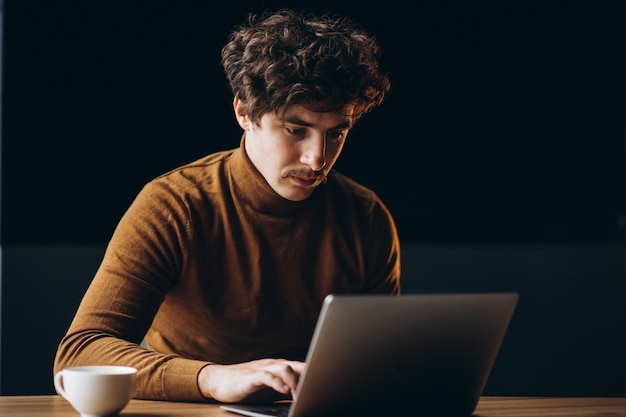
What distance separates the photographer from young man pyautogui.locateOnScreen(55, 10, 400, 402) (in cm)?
160

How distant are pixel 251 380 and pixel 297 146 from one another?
605 millimetres

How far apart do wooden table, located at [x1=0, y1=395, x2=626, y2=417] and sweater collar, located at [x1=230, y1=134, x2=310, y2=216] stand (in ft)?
1.97

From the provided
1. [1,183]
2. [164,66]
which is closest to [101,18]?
[164,66]

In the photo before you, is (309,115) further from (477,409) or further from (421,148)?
(421,148)

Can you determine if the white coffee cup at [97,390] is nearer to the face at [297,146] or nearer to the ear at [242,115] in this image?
the face at [297,146]

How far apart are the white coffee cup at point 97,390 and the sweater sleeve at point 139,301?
18 cm

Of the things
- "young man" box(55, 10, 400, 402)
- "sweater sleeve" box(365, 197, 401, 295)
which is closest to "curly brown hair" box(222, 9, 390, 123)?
"young man" box(55, 10, 400, 402)

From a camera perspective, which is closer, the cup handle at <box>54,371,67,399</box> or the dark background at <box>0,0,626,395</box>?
the cup handle at <box>54,371,67,399</box>

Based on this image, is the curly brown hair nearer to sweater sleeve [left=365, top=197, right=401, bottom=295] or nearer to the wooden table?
sweater sleeve [left=365, top=197, right=401, bottom=295]

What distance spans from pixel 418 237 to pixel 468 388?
1.44 meters

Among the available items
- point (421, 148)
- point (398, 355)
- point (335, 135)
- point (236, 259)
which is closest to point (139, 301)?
point (236, 259)

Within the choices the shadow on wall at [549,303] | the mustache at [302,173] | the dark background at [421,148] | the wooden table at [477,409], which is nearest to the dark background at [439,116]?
the dark background at [421,148]

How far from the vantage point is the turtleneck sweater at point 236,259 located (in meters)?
1.60

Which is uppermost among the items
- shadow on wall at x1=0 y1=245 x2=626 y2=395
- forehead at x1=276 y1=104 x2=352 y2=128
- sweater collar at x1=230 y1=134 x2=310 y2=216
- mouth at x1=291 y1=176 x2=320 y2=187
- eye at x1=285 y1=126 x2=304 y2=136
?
forehead at x1=276 y1=104 x2=352 y2=128
